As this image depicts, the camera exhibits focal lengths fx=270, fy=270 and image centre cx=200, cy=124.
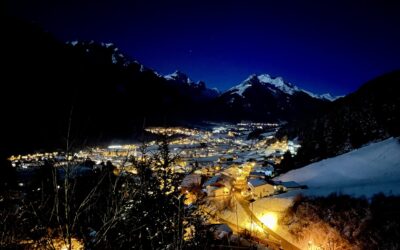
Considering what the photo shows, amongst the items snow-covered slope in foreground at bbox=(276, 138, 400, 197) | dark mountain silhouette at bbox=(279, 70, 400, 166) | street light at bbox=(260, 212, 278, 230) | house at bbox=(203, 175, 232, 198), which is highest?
dark mountain silhouette at bbox=(279, 70, 400, 166)

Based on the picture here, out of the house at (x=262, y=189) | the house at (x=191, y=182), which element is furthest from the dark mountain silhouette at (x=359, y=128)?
the house at (x=191, y=182)

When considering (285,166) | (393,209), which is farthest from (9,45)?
(393,209)

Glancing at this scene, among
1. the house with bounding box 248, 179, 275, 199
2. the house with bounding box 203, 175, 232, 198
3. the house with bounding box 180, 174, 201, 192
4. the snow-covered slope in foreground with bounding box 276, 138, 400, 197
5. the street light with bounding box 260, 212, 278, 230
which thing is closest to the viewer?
the snow-covered slope in foreground with bounding box 276, 138, 400, 197

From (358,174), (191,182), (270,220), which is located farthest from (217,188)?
(358,174)

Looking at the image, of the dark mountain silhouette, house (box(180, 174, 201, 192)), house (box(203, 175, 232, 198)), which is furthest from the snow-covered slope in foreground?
house (box(180, 174, 201, 192))

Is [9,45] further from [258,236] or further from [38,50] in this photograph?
[258,236]

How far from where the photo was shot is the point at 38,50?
387 ft

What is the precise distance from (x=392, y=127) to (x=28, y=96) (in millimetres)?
102015

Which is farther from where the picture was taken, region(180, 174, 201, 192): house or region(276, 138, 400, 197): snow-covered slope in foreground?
region(180, 174, 201, 192): house

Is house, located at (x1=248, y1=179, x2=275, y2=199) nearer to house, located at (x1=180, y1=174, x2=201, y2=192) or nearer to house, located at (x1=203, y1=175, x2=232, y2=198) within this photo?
house, located at (x1=203, y1=175, x2=232, y2=198)

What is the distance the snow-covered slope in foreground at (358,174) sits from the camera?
2456cm

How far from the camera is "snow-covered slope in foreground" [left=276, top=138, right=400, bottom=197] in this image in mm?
24562

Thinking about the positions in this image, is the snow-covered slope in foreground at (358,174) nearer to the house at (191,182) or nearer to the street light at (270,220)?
the street light at (270,220)

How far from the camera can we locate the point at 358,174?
3047cm
